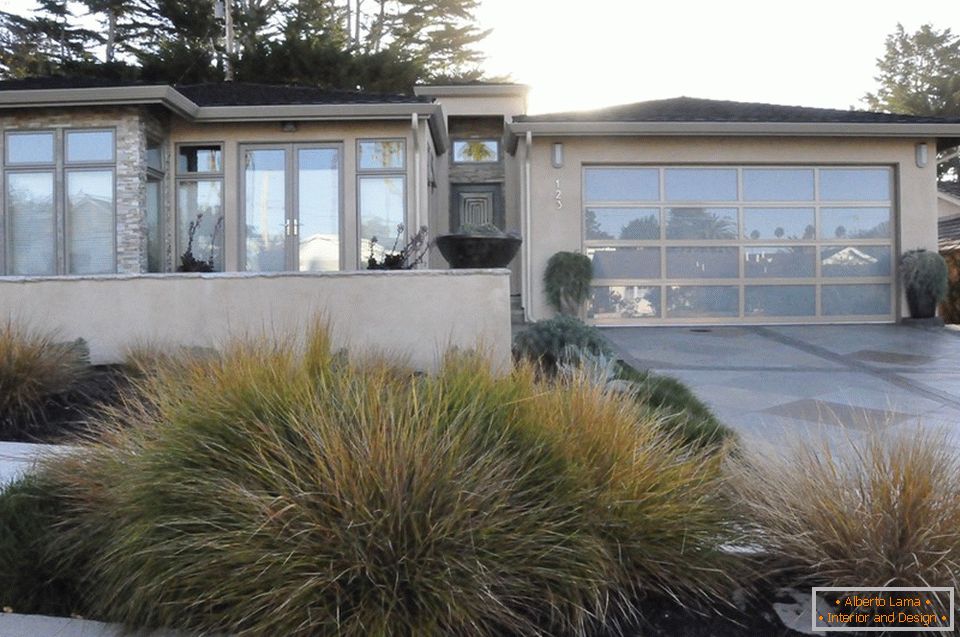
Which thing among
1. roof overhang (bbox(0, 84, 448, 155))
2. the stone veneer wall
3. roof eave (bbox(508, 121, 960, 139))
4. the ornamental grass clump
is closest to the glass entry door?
roof overhang (bbox(0, 84, 448, 155))

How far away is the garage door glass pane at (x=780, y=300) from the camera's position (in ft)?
39.7

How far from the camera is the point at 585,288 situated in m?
11.5

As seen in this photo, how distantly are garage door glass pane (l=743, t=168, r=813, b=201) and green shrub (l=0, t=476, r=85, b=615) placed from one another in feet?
36.9

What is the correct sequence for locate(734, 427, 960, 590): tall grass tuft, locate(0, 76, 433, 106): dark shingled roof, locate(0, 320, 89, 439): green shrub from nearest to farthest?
locate(734, 427, 960, 590): tall grass tuft
locate(0, 320, 89, 439): green shrub
locate(0, 76, 433, 106): dark shingled roof

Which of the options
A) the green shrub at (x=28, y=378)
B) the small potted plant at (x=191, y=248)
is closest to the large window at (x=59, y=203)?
the small potted plant at (x=191, y=248)

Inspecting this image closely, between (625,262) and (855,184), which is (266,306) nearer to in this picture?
(625,262)

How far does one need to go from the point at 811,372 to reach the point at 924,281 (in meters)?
5.15

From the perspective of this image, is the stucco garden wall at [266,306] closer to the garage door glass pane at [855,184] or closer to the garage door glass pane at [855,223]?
the garage door glass pane at [855,223]

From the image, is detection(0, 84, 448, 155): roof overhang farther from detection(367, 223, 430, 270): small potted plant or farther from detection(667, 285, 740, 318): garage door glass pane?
detection(667, 285, 740, 318): garage door glass pane

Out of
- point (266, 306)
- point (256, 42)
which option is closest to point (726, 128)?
point (266, 306)

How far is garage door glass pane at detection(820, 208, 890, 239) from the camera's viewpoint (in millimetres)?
12188

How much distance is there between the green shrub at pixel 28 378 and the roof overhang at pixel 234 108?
5.06 meters

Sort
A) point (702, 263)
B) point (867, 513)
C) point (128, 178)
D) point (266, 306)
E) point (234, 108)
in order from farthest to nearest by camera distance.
Answer: point (702, 263), point (234, 108), point (128, 178), point (266, 306), point (867, 513)

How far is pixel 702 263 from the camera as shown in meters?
12.0
